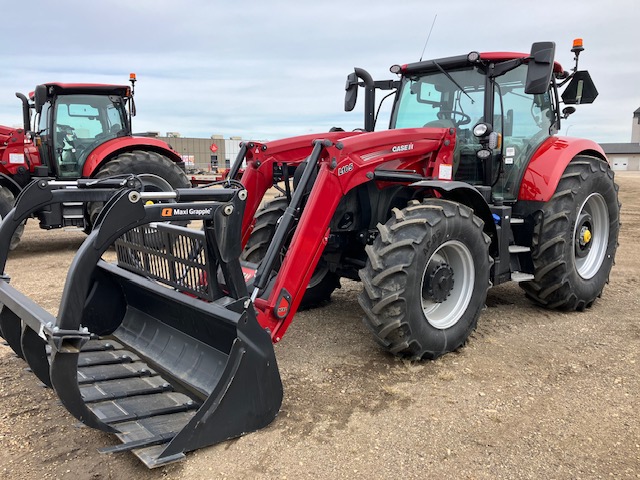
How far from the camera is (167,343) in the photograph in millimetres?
3561

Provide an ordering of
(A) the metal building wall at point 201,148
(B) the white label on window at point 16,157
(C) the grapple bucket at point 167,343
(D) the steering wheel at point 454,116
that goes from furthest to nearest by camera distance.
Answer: (A) the metal building wall at point 201,148, (B) the white label on window at point 16,157, (D) the steering wheel at point 454,116, (C) the grapple bucket at point 167,343

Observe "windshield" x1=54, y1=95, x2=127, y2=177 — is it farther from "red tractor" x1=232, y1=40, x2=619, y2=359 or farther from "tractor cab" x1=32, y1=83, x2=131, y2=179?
"red tractor" x1=232, y1=40, x2=619, y2=359

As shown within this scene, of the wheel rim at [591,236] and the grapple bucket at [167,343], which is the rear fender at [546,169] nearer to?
the wheel rim at [591,236]

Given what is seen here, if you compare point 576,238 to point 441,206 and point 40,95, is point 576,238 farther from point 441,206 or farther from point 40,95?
point 40,95

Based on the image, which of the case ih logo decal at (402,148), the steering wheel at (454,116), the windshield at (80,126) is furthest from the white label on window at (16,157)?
→ the case ih logo decal at (402,148)

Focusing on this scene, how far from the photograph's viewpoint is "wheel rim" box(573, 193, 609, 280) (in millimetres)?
5227

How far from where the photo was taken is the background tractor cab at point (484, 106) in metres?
4.73

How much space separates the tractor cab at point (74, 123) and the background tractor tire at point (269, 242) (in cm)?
523

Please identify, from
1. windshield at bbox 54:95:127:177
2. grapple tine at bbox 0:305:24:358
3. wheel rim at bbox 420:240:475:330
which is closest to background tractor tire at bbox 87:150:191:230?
windshield at bbox 54:95:127:177

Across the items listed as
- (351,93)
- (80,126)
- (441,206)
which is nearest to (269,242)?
(441,206)

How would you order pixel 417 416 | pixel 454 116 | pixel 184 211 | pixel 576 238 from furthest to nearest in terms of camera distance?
pixel 576 238
pixel 454 116
pixel 417 416
pixel 184 211

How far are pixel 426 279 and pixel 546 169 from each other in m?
1.84

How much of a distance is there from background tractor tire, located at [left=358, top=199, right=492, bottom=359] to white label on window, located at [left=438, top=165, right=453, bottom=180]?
1.84 ft

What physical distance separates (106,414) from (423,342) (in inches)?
81.2
